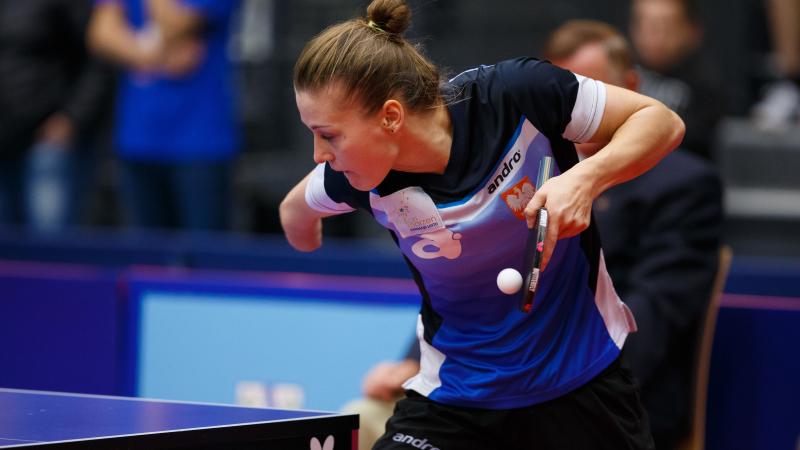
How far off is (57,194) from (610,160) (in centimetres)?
417

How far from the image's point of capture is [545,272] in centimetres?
238

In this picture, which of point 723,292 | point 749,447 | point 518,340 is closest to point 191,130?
point 723,292

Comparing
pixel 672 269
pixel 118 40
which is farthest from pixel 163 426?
pixel 118 40

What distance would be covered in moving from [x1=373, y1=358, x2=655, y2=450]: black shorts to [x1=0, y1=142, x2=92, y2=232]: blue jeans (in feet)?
11.7

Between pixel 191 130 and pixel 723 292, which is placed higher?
pixel 191 130

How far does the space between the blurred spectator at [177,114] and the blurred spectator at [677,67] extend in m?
1.80

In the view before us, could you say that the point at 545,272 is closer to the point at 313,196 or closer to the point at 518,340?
the point at 518,340

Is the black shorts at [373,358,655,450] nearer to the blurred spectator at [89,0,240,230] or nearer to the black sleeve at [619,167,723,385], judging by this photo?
the black sleeve at [619,167,723,385]

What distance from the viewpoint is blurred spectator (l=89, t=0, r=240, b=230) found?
16.4ft

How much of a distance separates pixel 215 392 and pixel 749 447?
1806 millimetres

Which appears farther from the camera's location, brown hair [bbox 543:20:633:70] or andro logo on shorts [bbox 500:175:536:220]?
brown hair [bbox 543:20:633:70]

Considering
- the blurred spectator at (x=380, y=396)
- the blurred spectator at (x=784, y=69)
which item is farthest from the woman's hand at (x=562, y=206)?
the blurred spectator at (x=784, y=69)

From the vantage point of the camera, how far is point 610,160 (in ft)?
7.11

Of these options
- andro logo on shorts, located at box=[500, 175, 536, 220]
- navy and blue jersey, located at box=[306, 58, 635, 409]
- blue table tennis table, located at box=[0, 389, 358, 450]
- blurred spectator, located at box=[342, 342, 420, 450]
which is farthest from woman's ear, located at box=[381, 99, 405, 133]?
blurred spectator, located at box=[342, 342, 420, 450]
